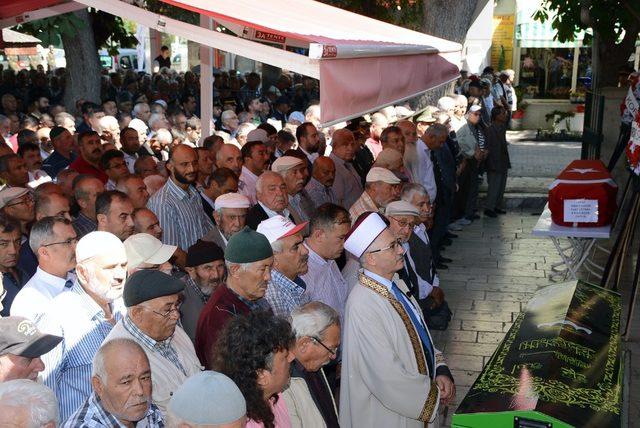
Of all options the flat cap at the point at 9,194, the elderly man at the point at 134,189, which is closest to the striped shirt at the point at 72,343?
the flat cap at the point at 9,194

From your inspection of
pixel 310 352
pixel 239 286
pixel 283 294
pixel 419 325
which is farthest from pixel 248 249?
pixel 419 325

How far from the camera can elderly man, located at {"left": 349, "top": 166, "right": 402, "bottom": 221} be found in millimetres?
7953

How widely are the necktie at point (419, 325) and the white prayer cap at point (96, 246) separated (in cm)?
161

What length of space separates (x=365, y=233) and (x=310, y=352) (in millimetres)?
1011

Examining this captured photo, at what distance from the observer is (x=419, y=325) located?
529cm

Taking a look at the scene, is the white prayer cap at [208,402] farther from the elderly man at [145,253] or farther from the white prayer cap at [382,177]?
the white prayer cap at [382,177]

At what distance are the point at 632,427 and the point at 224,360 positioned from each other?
4186mm

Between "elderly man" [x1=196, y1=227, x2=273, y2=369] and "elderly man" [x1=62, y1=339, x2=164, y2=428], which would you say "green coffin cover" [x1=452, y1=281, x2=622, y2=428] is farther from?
"elderly man" [x1=62, y1=339, x2=164, y2=428]

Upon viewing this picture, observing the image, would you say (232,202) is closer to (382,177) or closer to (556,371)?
(382,177)

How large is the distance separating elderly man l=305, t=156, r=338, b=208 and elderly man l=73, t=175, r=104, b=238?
260 cm

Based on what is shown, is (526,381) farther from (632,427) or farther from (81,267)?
(81,267)

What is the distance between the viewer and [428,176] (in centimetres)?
1158

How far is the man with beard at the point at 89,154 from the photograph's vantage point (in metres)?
9.53

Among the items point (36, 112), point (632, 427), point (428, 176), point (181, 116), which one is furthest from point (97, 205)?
point (36, 112)
